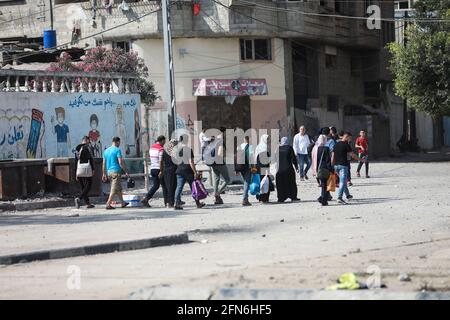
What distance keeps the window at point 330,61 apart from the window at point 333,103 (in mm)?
1582

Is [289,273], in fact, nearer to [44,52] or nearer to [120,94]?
[120,94]

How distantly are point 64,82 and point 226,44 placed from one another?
16.4 metres

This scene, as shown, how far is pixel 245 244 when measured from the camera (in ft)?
49.6

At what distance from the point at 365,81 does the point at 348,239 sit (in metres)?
42.1

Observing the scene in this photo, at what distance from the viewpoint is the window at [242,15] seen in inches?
1764

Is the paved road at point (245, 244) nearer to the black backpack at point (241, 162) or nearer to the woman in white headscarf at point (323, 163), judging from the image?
the woman in white headscarf at point (323, 163)

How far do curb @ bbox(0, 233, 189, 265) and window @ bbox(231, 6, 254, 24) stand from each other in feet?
97.7

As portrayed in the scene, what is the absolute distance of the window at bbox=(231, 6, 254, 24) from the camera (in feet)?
147

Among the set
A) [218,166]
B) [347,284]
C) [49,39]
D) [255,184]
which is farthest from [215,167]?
[49,39]

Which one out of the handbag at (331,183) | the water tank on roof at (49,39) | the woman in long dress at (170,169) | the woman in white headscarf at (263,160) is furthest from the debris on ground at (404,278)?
the water tank on roof at (49,39)

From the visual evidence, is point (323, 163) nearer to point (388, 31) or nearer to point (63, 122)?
point (63, 122)

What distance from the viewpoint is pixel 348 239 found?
602 inches

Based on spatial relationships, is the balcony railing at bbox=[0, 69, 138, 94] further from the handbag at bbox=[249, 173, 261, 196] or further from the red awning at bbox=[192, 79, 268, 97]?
the red awning at bbox=[192, 79, 268, 97]
